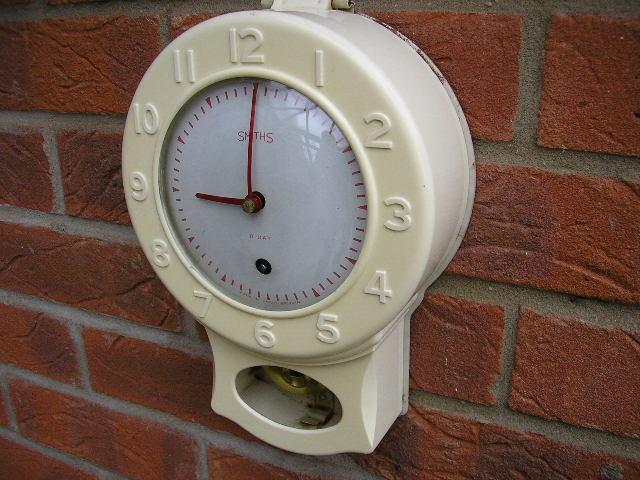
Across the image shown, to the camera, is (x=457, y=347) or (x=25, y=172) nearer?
(x=457, y=347)

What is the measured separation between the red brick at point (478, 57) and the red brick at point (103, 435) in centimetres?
42

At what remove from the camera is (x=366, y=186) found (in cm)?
34

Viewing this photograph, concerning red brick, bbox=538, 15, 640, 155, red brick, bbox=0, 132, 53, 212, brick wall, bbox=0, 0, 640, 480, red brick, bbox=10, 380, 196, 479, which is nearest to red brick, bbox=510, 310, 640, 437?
brick wall, bbox=0, 0, 640, 480

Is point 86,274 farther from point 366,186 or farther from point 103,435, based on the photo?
point 366,186

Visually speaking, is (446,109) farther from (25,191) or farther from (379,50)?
(25,191)

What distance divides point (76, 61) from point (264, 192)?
0.27 meters

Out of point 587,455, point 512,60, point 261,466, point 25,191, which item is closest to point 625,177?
point 512,60

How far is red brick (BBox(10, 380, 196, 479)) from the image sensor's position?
63cm

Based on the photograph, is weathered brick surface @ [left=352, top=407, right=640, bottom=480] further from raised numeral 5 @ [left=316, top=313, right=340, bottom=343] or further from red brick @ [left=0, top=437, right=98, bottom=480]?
red brick @ [left=0, top=437, right=98, bottom=480]

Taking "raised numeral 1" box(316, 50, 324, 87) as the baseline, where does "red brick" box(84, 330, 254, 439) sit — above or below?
below

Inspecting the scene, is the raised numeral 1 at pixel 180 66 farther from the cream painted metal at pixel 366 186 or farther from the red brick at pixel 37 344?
the red brick at pixel 37 344

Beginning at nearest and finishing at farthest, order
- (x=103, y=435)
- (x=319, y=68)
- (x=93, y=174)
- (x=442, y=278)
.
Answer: (x=319, y=68) → (x=442, y=278) → (x=93, y=174) → (x=103, y=435)

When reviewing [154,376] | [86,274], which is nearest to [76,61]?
[86,274]

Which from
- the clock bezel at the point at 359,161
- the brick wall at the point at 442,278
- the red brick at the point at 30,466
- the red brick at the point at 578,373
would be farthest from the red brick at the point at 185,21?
the red brick at the point at 30,466
